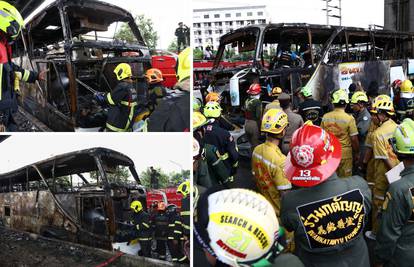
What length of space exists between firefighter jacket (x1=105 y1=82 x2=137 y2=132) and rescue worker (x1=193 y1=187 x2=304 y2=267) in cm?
95

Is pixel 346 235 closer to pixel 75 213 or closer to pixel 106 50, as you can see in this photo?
pixel 75 213

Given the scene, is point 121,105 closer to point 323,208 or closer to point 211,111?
point 323,208

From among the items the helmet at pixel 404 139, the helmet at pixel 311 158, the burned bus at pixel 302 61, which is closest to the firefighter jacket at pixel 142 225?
the helmet at pixel 311 158

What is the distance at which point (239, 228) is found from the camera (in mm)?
1621

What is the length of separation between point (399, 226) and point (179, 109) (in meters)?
1.64

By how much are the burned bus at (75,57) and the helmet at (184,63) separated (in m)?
0.36

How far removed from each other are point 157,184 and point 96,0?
1226 mm

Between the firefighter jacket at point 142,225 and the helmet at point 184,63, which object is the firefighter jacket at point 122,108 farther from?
the firefighter jacket at point 142,225

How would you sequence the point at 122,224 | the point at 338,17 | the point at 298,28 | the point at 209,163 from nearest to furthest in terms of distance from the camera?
the point at 122,224, the point at 209,163, the point at 298,28, the point at 338,17

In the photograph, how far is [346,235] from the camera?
7.66 feet

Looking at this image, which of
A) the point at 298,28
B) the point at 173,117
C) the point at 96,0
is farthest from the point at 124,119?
the point at 298,28

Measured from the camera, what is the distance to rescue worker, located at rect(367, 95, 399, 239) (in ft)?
14.4

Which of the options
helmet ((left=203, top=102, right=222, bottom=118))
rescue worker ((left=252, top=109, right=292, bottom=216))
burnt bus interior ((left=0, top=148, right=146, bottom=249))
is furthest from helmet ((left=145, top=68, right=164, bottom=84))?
helmet ((left=203, top=102, right=222, bottom=118))

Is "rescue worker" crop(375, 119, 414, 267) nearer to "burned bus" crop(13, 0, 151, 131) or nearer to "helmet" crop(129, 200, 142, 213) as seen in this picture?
"helmet" crop(129, 200, 142, 213)
